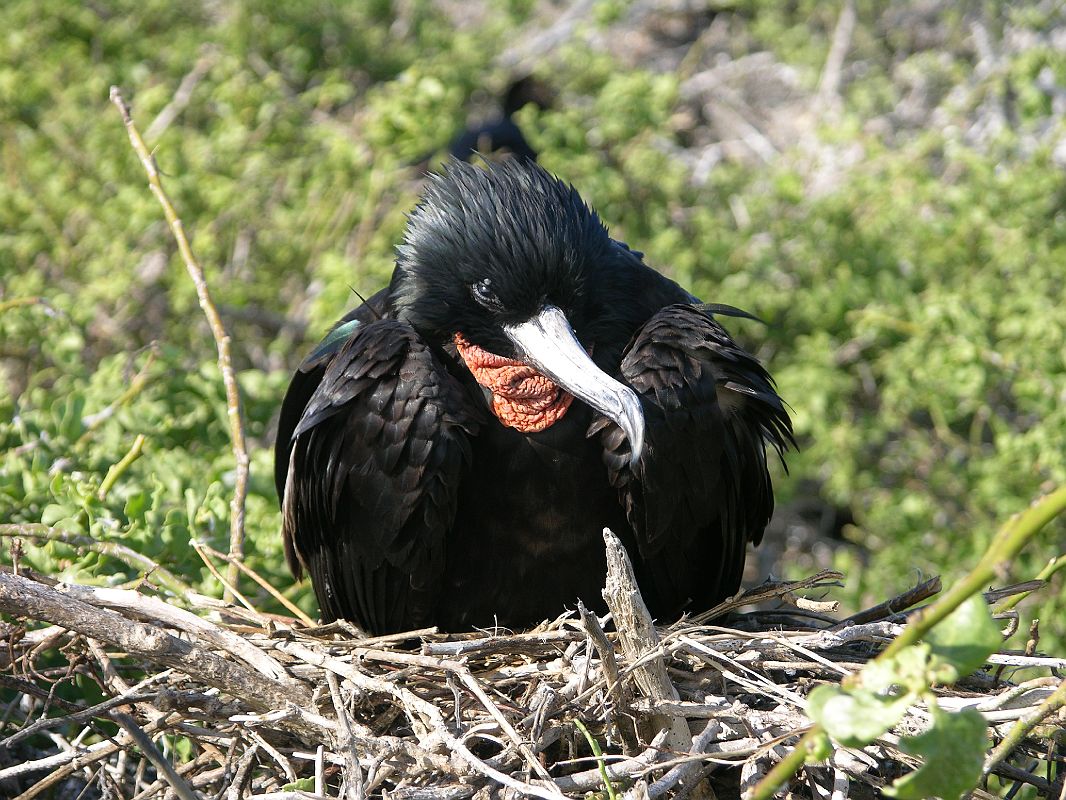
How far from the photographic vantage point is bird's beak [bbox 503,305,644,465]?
6.37 ft

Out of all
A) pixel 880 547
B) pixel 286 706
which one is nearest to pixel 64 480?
pixel 286 706

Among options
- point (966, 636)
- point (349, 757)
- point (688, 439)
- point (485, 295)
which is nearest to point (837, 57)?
point (485, 295)

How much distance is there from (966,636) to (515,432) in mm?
1113

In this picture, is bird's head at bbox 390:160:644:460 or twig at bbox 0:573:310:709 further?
bird's head at bbox 390:160:644:460

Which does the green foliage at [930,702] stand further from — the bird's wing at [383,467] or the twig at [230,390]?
the twig at [230,390]

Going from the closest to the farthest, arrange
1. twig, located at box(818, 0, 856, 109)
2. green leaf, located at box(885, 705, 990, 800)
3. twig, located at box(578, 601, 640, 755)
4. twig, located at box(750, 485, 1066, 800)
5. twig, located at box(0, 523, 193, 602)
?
twig, located at box(750, 485, 1066, 800) < green leaf, located at box(885, 705, 990, 800) < twig, located at box(578, 601, 640, 755) < twig, located at box(0, 523, 193, 602) < twig, located at box(818, 0, 856, 109)

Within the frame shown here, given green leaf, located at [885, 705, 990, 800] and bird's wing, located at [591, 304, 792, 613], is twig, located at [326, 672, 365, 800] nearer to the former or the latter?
bird's wing, located at [591, 304, 792, 613]

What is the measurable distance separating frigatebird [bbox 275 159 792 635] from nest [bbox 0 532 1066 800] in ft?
0.47

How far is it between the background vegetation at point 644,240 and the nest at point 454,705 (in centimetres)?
56

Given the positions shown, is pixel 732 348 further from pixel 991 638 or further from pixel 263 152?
pixel 263 152

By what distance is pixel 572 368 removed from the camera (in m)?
2.09

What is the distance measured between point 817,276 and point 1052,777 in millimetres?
2240

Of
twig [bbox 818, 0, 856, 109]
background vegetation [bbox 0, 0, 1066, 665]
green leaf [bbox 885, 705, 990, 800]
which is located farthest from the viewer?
twig [bbox 818, 0, 856, 109]

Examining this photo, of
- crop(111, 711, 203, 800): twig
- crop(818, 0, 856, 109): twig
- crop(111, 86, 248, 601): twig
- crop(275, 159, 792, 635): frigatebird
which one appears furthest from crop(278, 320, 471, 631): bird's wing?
crop(818, 0, 856, 109): twig
